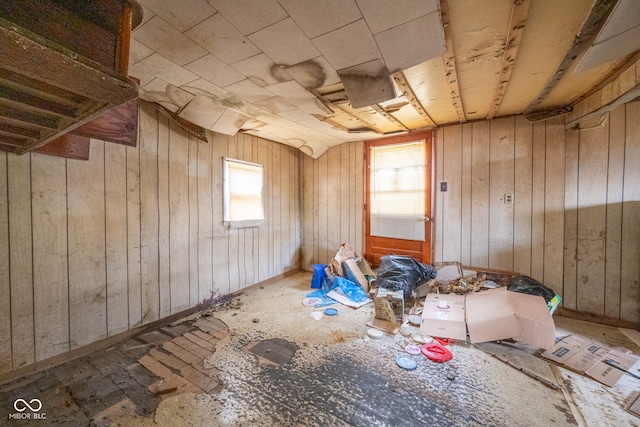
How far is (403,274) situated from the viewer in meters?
3.00

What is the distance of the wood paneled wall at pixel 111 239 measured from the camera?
1.82m

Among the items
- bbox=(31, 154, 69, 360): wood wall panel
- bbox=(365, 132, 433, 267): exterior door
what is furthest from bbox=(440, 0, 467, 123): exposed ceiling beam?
bbox=(31, 154, 69, 360): wood wall panel

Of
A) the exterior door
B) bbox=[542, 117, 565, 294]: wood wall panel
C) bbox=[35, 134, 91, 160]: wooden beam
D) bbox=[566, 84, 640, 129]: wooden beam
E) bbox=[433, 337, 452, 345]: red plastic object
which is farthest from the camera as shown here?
the exterior door

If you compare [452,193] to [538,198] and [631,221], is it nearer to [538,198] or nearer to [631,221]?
[538,198]

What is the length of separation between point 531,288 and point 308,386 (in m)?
2.46

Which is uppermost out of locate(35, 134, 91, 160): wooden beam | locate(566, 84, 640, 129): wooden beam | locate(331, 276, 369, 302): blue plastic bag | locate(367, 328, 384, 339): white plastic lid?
locate(566, 84, 640, 129): wooden beam

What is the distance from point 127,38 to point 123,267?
6.99 feet

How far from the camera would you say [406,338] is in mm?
2275

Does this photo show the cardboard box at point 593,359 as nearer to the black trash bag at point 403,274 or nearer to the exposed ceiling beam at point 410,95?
the black trash bag at point 403,274

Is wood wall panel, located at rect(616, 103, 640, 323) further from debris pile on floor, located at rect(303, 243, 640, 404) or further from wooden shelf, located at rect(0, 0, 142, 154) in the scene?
wooden shelf, located at rect(0, 0, 142, 154)

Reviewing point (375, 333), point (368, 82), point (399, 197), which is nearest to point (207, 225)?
point (375, 333)

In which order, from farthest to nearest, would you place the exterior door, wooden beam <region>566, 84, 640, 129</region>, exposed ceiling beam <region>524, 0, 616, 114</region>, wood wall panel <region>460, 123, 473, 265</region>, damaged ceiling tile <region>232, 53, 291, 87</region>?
the exterior door, wood wall panel <region>460, 123, 473, 265</region>, wooden beam <region>566, 84, 640, 129</region>, damaged ceiling tile <region>232, 53, 291, 87</region>, exposed ceiling beam <region>524, 0, 616, 114</region>

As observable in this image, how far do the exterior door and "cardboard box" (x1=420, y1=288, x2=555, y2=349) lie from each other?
100 centimetres

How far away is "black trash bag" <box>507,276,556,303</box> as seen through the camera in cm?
251
